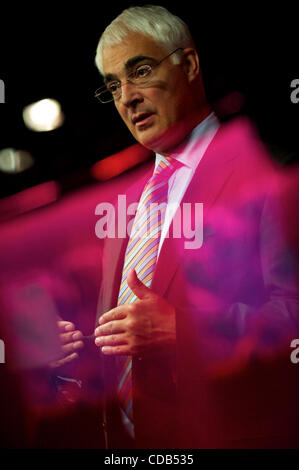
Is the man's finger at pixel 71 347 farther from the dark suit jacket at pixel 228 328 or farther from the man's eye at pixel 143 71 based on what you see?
the man's eye at pixel 143 71

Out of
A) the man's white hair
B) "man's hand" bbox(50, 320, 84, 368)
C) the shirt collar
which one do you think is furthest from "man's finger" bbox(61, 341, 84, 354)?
the man's white hair

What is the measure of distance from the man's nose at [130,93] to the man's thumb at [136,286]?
0.53 m

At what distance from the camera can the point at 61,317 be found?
1.35 metres

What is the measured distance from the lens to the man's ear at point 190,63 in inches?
53.9

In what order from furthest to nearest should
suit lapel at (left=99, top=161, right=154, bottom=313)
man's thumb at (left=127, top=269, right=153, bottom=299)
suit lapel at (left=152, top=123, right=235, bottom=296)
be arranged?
suit lapel at (left=99, top=161, right=154, bottom=313), suit lapel at (left=152, top=123, right=235, bottom=296), man's thumb at (left=127, top=269, right=153, bottom=299)

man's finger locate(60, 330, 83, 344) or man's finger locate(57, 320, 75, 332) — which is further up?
man's finger locate(57, 320, 75, 332)

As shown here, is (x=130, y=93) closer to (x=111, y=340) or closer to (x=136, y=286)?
(x=136, y=286)

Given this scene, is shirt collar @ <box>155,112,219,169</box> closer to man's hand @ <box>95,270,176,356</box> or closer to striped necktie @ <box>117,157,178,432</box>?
striped necktie @ <box>117,157,178,432</box>

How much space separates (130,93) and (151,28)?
7.5 inches

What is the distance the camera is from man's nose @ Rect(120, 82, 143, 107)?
1.33 metres

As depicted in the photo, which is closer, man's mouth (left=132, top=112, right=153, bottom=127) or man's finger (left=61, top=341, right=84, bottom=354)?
man's finger (left=61, top=341, right=84, bottom=354)

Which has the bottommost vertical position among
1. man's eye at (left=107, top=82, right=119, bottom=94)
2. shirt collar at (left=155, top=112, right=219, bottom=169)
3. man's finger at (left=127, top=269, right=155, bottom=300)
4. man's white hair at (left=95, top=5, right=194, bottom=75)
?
man's finger at (left=127, top=269, right=155, bottom=300)
